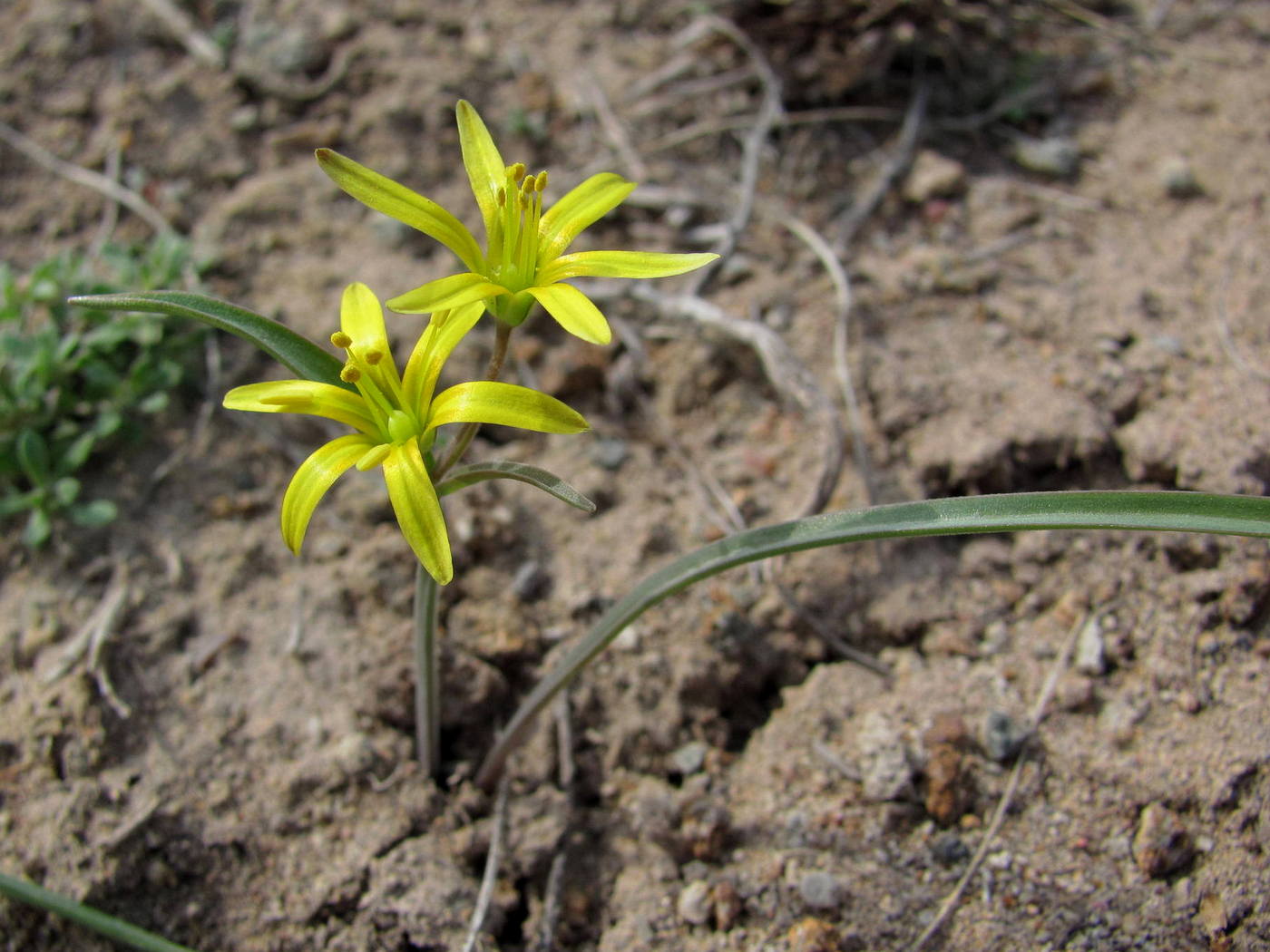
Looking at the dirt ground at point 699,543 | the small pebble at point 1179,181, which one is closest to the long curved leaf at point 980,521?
the dirt ground at point 699,543

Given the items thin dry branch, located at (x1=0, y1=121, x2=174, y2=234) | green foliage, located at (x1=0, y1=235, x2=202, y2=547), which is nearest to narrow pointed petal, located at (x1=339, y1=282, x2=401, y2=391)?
green foliage, located at (x1=0, y1=235, x2=202, y2=547)

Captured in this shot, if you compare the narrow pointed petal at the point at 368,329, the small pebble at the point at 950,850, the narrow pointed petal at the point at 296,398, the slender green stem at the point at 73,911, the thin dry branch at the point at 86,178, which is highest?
the narrow pointed petal at the point at 368,329

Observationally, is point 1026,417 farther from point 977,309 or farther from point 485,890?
point 485,890

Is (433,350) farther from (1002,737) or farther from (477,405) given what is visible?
(1002,737)

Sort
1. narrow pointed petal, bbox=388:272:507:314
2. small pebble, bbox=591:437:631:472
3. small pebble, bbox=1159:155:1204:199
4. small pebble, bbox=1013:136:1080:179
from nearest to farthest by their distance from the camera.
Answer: narrow pointed petal, bbox=388:272:507:314 < small pebble, bbox=591:437:631:472 < small pebble, bbox=1159:155:1204:199 < small pebble, bbox=1013:136:1080:179

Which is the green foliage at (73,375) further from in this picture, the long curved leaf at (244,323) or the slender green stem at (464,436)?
the slender green stem at (464,436)

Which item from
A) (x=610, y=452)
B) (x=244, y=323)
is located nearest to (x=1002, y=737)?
(x=610, y=452)

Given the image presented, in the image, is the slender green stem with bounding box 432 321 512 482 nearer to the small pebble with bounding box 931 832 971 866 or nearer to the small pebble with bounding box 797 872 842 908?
the small pebble with bounding box 797 872 842 908
